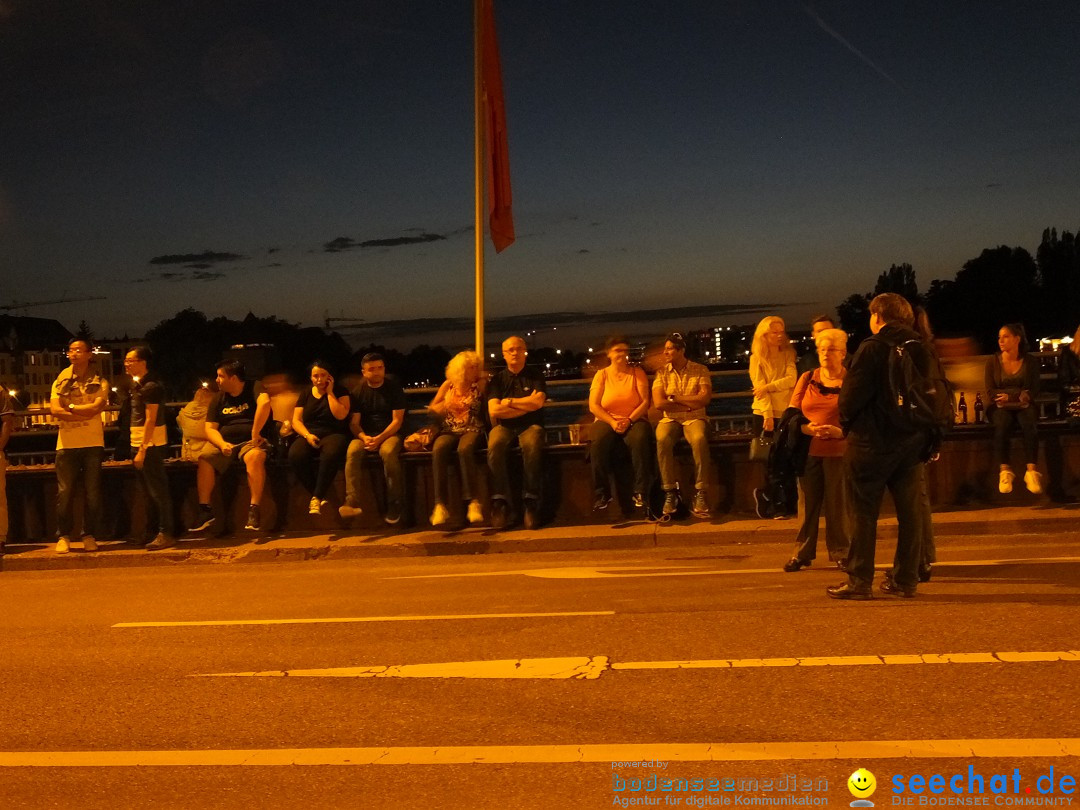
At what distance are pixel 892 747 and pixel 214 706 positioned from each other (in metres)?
3.21

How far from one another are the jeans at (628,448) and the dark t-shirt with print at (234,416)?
3.62 metres

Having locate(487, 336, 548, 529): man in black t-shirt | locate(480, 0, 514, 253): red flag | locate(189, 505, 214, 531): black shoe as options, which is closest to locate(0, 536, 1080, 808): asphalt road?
locate(487, 336, 548, 529): man in black t-shirt

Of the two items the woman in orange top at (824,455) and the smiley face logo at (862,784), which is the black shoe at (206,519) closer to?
the woman in orange top at (824,455)

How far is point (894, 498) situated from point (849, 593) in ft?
2.20

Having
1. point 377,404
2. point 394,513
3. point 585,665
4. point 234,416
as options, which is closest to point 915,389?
point 585,665

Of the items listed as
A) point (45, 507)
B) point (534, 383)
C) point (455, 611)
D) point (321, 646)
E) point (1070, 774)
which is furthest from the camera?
point (45, 507)

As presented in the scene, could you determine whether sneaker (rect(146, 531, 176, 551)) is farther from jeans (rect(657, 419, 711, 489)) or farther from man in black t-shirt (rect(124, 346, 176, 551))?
jeans (rect(657, 419, 711, 489))

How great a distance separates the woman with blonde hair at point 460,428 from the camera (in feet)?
39.9

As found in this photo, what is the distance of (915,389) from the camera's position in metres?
7.40

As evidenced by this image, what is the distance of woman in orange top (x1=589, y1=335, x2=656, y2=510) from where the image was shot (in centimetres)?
1179

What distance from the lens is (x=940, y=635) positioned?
6.57m

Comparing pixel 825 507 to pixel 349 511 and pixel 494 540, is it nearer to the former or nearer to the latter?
pixel 494 540

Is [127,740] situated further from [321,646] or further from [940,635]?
[940,635]

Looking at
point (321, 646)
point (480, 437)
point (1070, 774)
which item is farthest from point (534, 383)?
point (1070, 774)
